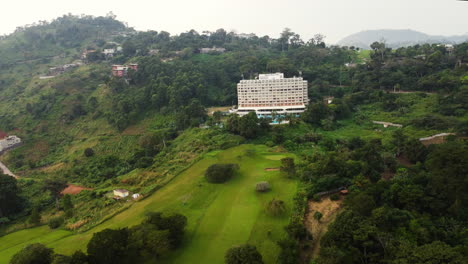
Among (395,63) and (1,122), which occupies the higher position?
(395,63)

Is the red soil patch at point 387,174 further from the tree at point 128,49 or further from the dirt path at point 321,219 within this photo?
the tree at point 128,49

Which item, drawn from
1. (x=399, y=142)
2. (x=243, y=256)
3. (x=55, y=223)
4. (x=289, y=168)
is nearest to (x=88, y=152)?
(x=55, y=223)

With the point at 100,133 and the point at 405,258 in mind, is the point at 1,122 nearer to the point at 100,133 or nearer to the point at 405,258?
the point at 100,133

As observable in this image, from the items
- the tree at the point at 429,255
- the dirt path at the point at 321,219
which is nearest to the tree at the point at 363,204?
the dirt path at the point at 321,219

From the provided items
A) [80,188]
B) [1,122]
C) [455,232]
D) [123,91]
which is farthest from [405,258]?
[1,122]

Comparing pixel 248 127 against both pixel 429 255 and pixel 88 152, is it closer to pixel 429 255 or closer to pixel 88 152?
pixel 88 152

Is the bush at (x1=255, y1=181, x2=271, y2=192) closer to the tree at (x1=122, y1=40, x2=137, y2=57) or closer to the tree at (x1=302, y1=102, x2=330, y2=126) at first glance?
the tree at (x1=302, y1=102, x2=330, y2=126)
